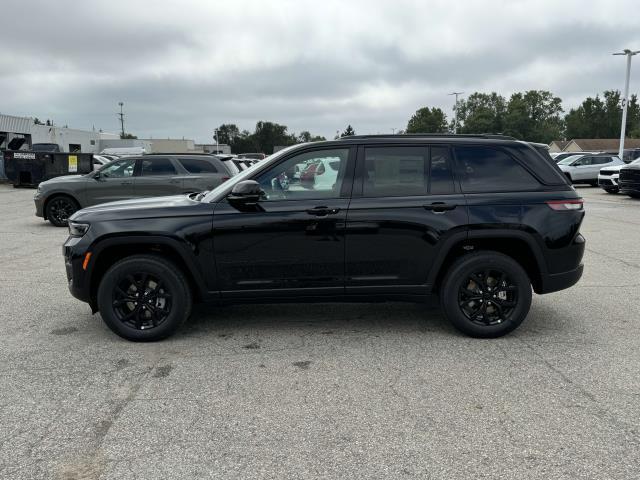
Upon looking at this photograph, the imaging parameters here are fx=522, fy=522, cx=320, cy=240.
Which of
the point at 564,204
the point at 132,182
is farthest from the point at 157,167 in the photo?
the point at 564,204

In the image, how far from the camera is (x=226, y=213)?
4.49 meters

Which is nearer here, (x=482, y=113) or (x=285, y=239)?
(x=285, y=239)

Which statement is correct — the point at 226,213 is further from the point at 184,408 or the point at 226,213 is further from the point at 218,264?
the point at 184,408

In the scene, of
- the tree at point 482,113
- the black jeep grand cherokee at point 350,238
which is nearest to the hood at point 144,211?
the black jeep grand cherokee at point 350,238

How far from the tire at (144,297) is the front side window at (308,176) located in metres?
1.10

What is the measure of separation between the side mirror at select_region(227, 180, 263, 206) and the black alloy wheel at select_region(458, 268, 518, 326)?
1942mm

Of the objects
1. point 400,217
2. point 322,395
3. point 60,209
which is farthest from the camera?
point 60,209

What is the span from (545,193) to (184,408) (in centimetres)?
343

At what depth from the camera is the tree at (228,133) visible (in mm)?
148000

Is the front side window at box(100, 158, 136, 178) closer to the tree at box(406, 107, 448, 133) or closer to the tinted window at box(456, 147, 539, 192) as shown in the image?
the tinted window at box(456, 147, 539, 192)

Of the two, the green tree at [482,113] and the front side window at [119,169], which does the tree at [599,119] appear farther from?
the front side window at [119,169]

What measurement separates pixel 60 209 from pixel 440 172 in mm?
10184

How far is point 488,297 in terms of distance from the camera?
4582mm

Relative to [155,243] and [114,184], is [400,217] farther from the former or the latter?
[114,184]
